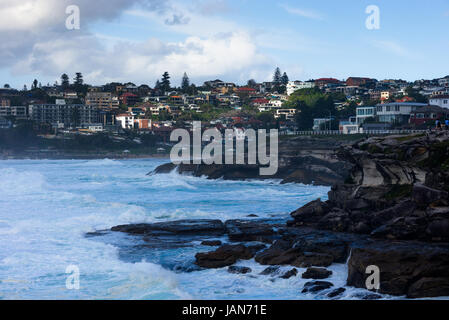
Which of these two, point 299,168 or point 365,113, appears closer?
point 299,168

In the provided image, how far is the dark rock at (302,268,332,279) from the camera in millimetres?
16652

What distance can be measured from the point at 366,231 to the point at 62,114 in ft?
418

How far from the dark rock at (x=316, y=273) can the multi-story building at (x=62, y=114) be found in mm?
123736

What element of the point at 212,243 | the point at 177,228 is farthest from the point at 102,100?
the point at 212,243

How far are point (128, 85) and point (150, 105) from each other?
110 ft

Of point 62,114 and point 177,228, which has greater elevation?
point 62,114

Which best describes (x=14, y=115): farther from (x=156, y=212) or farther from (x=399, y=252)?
(x=399, y=252)

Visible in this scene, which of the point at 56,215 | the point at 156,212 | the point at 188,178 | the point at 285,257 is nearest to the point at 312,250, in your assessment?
the point at 285,257

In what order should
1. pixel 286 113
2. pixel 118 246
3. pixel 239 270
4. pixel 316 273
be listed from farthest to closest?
1. pixel 286 113
2. pixel 118 246
3. pixel 239 270
4. pixel 316 273

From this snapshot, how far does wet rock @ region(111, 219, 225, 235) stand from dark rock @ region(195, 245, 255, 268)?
15.5 feet

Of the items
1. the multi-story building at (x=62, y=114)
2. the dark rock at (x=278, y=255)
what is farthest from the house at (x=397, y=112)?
the multi-story building at (x=62, y=114)

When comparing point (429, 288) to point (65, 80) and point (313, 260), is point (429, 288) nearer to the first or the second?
point (313, 260)

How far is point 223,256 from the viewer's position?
62.7 feet

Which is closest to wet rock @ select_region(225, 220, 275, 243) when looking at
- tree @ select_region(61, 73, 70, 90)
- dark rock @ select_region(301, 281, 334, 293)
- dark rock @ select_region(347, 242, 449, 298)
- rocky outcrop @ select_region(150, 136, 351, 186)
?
dark rock @ select_region(301, 281, 334, 293)
